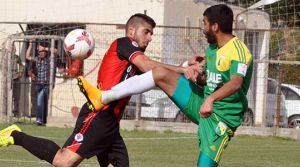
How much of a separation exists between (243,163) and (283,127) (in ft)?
24.9

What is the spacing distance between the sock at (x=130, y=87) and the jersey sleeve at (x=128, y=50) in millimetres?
227

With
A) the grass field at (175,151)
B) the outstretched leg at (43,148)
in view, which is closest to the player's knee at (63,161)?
the outstretched leg at (43,148)

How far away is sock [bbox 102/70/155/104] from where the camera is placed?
8727 mm

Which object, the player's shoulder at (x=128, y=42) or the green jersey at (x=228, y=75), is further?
the player's shoulder at (x=128, y=42)

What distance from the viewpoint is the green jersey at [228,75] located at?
8.48m

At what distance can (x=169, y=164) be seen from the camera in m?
13.3

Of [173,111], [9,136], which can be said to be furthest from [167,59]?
[9,136]

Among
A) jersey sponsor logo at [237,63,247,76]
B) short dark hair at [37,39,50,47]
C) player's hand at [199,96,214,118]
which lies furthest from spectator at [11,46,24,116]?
player's hand at [199,96,214,118]

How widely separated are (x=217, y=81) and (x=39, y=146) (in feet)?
6.97

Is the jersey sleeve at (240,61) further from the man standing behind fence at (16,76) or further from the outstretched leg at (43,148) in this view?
the man standing behind fence at (16,76)

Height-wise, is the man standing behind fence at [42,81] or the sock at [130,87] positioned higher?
the sock at [130,87]

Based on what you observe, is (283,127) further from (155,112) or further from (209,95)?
(209,95)

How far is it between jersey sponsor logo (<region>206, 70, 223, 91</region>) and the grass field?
447cm

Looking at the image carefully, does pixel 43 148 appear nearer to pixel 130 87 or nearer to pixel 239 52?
pixel 130 87
